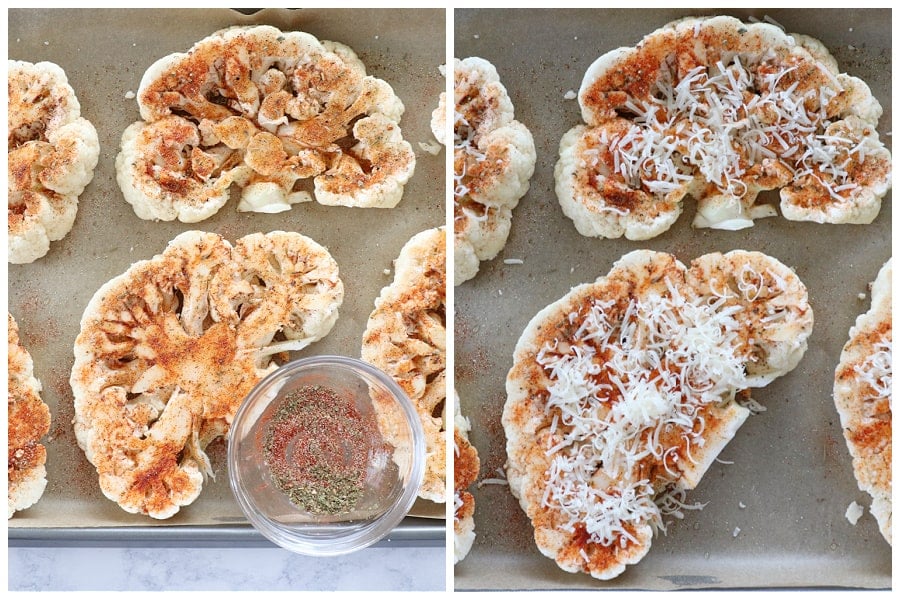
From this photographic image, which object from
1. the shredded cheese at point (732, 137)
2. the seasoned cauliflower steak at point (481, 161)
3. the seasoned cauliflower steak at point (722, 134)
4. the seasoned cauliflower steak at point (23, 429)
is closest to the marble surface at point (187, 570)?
the seasoned cauliflower steak at point (23, 429)

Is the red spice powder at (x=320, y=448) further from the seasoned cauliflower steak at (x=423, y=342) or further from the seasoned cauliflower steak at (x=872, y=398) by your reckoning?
the seasoned cauliflower steak at (x=872, y=398)

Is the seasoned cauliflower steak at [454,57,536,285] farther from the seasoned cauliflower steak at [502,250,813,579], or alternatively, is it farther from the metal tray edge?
the metal tray edge

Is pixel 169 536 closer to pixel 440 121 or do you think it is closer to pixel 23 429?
pixel 23 429

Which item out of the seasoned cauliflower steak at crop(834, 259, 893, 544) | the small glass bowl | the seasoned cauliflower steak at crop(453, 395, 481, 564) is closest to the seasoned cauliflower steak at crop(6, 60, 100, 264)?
the small glass bowl

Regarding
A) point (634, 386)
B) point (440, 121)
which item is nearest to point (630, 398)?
point (634, 386)

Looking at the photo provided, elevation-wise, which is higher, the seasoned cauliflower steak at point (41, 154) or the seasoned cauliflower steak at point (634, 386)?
the seasoned cauliflower steak at point (41, 154)
